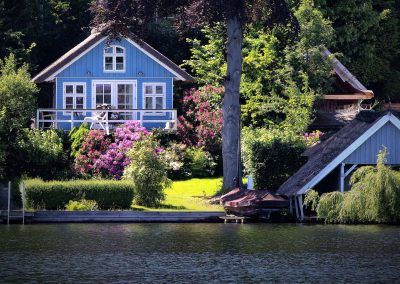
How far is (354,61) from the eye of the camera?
66.1 meters

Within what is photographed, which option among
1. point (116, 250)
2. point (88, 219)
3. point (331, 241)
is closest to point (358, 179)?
point (331, 241)

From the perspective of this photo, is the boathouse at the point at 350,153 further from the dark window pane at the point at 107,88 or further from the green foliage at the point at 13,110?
the dark window pane at the point at 107,88

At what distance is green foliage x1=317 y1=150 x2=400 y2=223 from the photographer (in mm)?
42969

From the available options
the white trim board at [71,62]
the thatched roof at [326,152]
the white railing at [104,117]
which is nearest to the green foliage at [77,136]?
the white railing at [104,117]

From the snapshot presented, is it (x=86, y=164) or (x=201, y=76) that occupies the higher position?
(x=201, y=76)

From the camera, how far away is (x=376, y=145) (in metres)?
45.8

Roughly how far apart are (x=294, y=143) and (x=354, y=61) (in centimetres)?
1822

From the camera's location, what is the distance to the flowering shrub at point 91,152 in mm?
51781

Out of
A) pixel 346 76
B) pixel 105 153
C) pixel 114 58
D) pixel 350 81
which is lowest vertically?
pixel 105 153

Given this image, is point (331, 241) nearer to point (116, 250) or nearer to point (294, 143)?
point (116, 250)

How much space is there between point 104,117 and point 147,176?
10812mm

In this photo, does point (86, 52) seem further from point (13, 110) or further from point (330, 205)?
point (330, 205)

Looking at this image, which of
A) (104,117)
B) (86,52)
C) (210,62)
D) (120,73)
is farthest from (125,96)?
(210,62)

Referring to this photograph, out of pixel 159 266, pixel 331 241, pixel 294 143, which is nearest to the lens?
pixel 159 266
